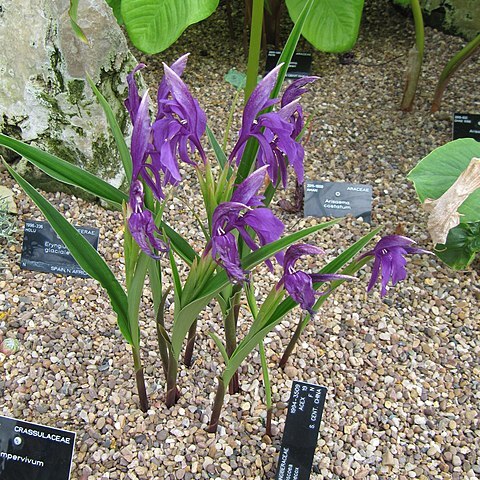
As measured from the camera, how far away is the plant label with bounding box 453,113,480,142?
2006mm

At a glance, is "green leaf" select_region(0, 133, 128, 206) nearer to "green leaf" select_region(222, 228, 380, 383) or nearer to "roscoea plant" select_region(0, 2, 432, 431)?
"roscoea plant" select_region(0, 2, 432, 431)

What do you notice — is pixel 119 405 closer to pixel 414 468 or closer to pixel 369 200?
pixel 414 468

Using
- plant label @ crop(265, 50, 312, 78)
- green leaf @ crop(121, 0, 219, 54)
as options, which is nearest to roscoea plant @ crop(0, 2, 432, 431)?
green leaf @ crop(121, 0, 219, 54)

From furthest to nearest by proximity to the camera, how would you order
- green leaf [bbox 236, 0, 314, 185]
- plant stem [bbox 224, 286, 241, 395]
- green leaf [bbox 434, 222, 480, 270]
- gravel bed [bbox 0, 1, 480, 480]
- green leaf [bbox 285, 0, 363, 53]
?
1. green leaf [bbox 285, 0, 363, 53]
2. green leaf [bbox 434, 222, 480, 270]
3. gravel bed [bbox 0, 1, 480, 480]
4. plant stem [bbox 224, 286, 241, 395]
5. green leaf [bbox 236, 0, 314, 185]

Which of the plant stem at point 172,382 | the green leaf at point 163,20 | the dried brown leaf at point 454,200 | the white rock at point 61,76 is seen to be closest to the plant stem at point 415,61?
the green leaf at point 163,20

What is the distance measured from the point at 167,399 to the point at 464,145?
0.97 m

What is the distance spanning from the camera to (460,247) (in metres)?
1.63

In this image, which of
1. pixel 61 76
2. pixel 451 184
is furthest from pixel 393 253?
pixel 61 76

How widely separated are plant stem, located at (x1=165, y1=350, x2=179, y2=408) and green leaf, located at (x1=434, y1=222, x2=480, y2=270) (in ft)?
2.66

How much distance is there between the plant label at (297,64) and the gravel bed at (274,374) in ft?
1.56

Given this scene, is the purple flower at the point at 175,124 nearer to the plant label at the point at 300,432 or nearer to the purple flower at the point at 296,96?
the purple flower at the point at 296,96

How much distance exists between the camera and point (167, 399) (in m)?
1.23

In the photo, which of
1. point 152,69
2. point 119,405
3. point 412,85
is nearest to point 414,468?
point 119,405

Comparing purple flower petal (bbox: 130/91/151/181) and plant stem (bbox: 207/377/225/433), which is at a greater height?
purple flower petal (bbox: 130/91/151/181)
